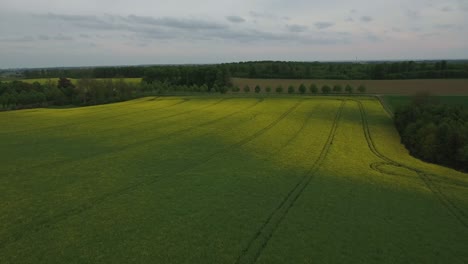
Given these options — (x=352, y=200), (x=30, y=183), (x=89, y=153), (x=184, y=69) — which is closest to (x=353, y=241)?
(x=352, y=200)

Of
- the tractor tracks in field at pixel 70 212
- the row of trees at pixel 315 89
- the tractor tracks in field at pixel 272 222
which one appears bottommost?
the tractor tracks in field at pixel 272 222

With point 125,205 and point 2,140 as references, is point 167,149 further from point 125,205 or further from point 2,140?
point 2,140

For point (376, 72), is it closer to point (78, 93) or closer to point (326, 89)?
point (326, 89)

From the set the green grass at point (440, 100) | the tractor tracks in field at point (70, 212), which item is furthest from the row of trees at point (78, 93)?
the tractor tracks in field at point (70, 212)

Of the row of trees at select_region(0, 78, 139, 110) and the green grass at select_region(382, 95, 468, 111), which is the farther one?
the row of trees at select_region(0, 78, 139, 110)

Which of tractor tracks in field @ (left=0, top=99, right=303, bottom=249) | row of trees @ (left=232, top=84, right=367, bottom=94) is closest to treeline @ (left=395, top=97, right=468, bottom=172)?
tractor tracks in field @ (left=0, top=99, right=303, bottom=249)

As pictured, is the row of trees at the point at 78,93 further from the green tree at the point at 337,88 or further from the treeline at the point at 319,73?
the treeline at the point at 319,73

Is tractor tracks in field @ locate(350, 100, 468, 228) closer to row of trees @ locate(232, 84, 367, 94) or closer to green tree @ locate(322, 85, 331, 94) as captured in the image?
row of trees @ locate(232, 84, 367, 94)
